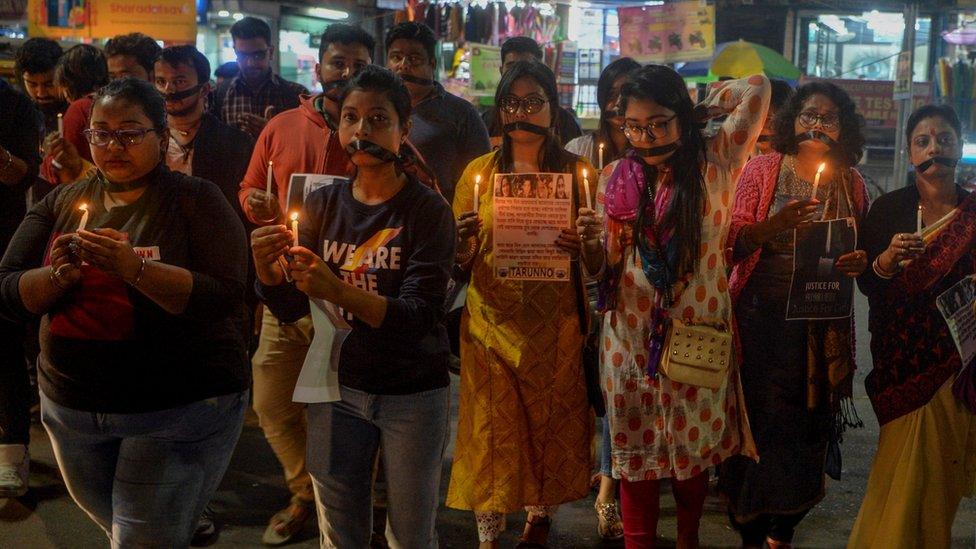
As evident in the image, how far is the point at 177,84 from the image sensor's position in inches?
201

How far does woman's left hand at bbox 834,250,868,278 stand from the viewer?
13.5ft

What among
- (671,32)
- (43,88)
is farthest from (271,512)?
(671,32)

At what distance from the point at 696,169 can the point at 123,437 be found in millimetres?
2199

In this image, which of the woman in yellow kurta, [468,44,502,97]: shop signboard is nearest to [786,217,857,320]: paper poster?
the woman in yellow kurta

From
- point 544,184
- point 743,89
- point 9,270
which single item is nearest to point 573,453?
point 544,184

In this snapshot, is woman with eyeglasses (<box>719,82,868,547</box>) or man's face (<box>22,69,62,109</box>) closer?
woman with eyeglasses (<box>719,82,868,547</box>)

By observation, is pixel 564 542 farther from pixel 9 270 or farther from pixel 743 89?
pixel 9 270

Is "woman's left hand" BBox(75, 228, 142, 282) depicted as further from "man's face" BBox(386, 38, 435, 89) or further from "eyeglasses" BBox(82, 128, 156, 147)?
"man's face" BBox(386, 38, 435, 89)

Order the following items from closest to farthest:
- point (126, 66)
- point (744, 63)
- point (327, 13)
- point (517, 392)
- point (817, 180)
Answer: point (817, 180), point (517, 392), point (126, 66), point (744, 63), point (327, 13)

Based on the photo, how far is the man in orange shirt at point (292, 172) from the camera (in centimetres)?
453

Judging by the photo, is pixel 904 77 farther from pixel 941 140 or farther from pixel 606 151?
pixel 941 140

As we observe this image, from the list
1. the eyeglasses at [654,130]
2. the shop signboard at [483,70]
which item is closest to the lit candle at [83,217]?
the eyeglasses at [654,130]

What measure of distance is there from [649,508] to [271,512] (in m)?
1.95

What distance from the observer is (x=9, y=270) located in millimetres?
3207
